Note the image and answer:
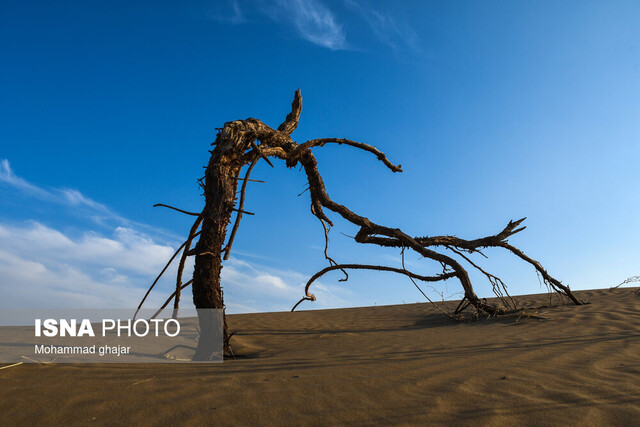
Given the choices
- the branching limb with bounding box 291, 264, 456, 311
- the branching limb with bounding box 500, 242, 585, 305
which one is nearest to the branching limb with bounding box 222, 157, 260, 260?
the branching limb with bounding box 291, 264, 456, 311

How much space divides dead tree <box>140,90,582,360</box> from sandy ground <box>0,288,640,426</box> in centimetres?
100

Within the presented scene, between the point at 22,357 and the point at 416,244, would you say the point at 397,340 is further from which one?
the point at 22,357

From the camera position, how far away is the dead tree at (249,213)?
400 cm

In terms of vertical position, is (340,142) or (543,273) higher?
(340,142)

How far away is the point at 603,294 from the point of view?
7.83m

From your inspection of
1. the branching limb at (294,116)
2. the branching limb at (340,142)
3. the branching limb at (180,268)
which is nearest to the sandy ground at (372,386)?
the branching limb at (180,268)

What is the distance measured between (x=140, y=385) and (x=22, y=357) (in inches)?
63.4

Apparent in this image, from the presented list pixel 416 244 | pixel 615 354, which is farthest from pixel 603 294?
pixel 615 354

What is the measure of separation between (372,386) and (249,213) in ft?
7.16

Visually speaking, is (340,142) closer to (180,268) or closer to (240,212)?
(240,212)

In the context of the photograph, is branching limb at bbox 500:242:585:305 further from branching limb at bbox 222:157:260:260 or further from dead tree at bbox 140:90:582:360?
branching limb at bbox 222:157:260:260

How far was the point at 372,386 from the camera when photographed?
2400mm

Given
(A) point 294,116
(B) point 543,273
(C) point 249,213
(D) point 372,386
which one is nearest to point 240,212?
(C) point 249,213

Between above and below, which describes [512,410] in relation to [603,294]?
below
